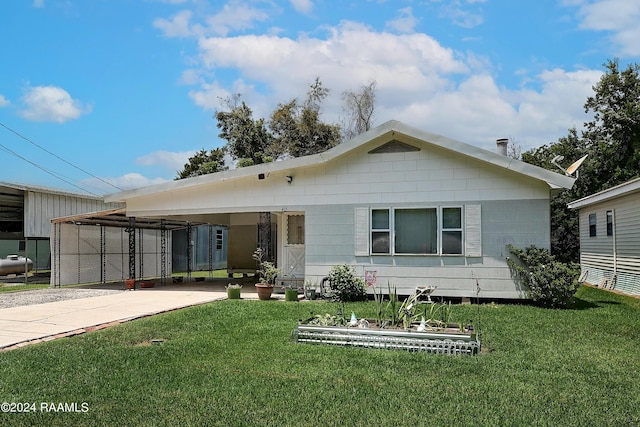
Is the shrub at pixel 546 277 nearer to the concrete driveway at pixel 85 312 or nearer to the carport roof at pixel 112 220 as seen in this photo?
the concrete driveway at pixel 85 312

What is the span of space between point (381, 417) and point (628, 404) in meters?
2.27

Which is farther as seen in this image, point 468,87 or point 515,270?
point 468,87

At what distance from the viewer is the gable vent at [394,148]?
12.0m

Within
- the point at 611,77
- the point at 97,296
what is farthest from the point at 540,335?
the point at 611,77

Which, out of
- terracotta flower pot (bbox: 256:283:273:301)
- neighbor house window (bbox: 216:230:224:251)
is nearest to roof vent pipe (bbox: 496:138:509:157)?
terracotta flower pot (bbox: 256:283:273:301)

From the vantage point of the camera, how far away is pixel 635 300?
12.9 metres

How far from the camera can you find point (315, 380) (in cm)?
530

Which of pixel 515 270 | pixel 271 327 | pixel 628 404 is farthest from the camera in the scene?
pixel 515 270

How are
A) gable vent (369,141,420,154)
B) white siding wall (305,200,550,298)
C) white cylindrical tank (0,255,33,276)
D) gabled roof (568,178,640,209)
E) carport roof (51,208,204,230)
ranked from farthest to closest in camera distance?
white cylindrical tank (0,255,33,276)
carport roof (51,208,204,230)
gabled roof (568,178,640,209)
gable vent (369,141,420,154)
white siding wall (305,200,550,298)

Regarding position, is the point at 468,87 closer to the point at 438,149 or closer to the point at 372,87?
the point at 438,149

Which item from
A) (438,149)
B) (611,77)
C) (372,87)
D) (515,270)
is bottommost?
(515,270)

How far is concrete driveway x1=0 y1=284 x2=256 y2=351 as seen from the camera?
26.1 feet

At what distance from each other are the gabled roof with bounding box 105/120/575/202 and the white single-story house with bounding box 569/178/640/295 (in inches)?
139

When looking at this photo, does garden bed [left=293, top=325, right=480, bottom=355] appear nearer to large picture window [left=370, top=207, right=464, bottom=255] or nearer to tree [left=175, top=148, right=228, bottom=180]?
large picture window [left=370, top=207, right=464, bottom=255]
